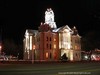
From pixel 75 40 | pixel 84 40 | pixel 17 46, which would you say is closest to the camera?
pixel 75 40

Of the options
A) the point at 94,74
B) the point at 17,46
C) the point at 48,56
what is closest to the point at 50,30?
the point at 48,56

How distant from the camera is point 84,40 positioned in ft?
434

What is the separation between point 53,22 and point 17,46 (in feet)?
101

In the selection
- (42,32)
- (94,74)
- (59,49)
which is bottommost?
(94,74)

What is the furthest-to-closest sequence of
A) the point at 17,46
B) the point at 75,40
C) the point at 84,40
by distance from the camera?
1. the point at 17,46
2. the point at 84,40
3. the point at 75,40

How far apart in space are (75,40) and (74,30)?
15.5ft

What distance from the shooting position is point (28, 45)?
11488 cm

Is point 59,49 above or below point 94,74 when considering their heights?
above

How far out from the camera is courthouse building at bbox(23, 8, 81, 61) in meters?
105

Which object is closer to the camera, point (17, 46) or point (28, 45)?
point (28, 45)

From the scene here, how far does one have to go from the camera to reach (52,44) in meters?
107

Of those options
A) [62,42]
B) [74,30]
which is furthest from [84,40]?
[62,42]

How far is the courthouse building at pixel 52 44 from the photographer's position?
10525cm

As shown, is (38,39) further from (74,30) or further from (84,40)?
(84,40)
